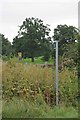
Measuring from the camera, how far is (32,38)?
77.9 feet

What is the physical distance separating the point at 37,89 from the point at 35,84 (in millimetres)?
128

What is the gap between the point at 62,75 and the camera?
7914 millimetres

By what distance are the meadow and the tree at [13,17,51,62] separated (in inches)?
551

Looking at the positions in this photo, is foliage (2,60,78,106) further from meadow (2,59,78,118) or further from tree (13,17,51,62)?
tree (13,17,51,62)

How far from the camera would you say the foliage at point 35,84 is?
734 centimetres

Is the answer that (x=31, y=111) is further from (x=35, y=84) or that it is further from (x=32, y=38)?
A: (x=32, y=38)

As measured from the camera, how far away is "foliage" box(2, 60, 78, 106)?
7340 mm

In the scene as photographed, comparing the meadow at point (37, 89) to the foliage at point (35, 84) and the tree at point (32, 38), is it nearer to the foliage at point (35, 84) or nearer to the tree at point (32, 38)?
the foliage at point (35, 84)

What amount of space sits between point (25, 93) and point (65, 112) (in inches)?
45.2

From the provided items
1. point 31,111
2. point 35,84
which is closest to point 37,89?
point 35,84

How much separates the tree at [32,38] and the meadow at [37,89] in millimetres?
13998

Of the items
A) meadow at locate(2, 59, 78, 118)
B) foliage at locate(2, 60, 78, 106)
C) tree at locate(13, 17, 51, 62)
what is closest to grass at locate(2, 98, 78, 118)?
meadow at locate(2, 59, 78, 118)

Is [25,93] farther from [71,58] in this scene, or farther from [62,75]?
[71,58]

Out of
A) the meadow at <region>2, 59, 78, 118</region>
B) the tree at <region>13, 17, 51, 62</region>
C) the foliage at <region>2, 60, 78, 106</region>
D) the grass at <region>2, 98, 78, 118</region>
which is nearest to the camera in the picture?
the grass at <region>2, 98, 78, 118</region>
